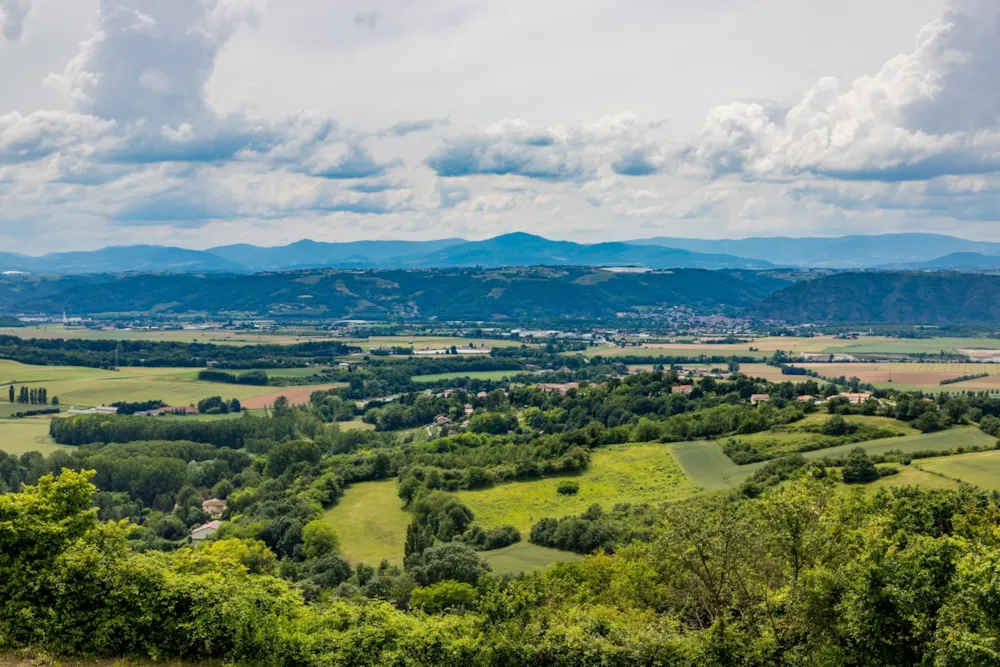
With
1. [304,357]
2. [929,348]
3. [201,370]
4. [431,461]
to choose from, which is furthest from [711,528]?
[929,348]

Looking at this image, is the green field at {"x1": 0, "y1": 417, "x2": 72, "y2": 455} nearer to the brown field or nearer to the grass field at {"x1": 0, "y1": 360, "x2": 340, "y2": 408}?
the grass field at {"x1": 0, "y1": 360, "x2": 340, "y2": 408}

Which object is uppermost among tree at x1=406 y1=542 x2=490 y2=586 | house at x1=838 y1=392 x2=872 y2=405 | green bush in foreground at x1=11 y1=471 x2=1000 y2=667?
green bush in foreground at x1=11 y1=471 x2=1000 y2=667

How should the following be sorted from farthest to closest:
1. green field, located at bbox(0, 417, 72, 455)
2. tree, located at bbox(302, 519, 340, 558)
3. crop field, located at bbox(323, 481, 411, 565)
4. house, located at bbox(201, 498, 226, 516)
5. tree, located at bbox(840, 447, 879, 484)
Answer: green field, located at bbox(0, 417, 72, 455)
house, located at bbox(201, 498, 226, 516)
tree, located at bbox(840, 447, 879, 484)
crop field, located at bbox(323, 481, 411, 565)
tree, located at bbox(302, 519, 340, 558)


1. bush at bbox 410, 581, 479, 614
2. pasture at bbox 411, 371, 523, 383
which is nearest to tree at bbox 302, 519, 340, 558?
bush at bbox 410, 581, 479, 614

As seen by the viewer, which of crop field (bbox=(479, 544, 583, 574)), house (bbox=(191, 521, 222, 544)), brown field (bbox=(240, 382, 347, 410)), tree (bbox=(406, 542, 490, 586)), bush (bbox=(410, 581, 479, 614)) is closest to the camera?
bush (bbox=(410, 581, 479, 614))

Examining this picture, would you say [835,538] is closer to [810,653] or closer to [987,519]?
[810,653]
